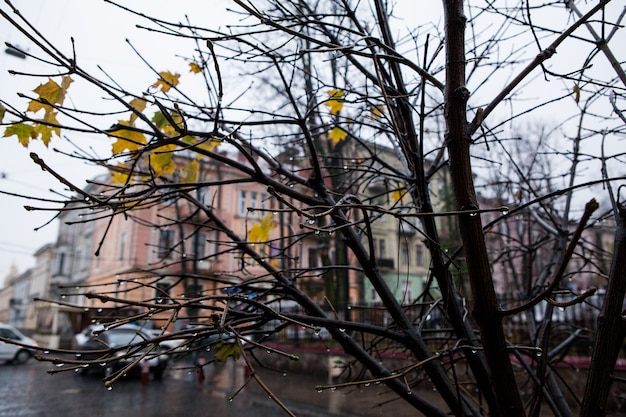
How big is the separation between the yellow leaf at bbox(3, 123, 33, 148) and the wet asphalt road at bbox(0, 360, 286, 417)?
5.65 metres

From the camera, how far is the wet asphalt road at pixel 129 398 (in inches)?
355

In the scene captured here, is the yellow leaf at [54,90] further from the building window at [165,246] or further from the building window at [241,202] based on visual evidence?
the building window at [241,202]

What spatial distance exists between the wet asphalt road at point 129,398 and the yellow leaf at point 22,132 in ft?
18.5

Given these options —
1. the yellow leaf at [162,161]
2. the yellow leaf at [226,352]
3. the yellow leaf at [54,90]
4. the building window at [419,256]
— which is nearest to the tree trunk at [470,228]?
the yellow leaf at [226,352]

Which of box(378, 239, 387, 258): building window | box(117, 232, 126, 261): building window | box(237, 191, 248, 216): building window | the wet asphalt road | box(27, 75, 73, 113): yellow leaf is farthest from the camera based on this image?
box(378, 239, 387, 258): building window

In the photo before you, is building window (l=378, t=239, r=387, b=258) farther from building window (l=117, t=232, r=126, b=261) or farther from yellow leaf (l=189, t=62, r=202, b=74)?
yellow leaf (l=189, t=62, r=202, b=74)

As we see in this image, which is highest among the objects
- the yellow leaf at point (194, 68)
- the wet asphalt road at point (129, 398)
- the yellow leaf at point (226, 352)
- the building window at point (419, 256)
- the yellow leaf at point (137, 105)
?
the building window at point (419, 256)

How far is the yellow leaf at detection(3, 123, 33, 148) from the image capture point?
6.43ft

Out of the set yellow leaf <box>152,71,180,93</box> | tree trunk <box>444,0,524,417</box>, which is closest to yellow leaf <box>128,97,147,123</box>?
yellow leaf <box>152,71,180,93</box>

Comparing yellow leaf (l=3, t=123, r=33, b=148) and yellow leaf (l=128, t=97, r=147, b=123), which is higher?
yellow leaf (l=128, t=97, r=147, b=123)

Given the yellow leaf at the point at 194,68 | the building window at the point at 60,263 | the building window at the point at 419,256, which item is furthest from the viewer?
the building window at the point at 60,263

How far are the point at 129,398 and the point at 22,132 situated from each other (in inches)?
408

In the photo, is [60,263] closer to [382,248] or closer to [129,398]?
[382,248]

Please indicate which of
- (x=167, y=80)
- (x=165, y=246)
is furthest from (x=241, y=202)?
(x=167, y=80)
